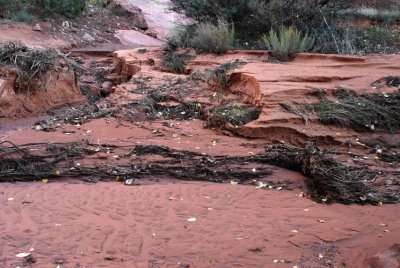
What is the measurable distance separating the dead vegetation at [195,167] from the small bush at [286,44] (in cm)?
363

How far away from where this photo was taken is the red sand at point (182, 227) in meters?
Result: 4.12

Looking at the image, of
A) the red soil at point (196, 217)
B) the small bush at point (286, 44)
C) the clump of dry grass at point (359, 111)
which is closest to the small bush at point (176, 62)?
the small bush at point (286, 44)

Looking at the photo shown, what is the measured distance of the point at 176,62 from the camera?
441 inches

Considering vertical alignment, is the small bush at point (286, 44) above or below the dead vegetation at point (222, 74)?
above

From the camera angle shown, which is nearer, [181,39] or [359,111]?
[359,111]

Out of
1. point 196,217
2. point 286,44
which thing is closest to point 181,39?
point 286,44

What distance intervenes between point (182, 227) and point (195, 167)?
176 centimetres

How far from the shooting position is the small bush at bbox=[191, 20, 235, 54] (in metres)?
11.0

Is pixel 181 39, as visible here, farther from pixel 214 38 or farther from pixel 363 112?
pixel 363 112

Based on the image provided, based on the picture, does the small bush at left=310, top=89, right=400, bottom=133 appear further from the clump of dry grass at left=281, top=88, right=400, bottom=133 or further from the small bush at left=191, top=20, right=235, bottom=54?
the small bush at left=191, top=20, right=235, bottom=54

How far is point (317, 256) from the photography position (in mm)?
4129

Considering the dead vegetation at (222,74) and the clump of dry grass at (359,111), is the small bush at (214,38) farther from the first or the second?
the clump of dry grass at (359,111)

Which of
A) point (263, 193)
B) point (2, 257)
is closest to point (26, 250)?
point (2, 257)

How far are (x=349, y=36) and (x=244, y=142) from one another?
16.6 feet
